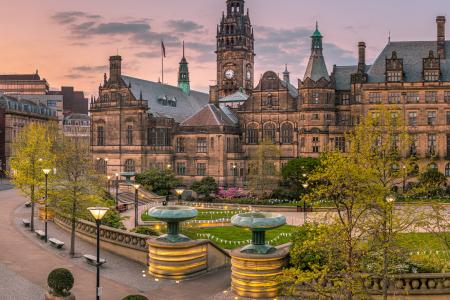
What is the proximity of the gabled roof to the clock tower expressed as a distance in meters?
27.1

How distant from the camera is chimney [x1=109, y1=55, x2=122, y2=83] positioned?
83.6 metres

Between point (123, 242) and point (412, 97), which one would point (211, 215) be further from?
point (412, 97)

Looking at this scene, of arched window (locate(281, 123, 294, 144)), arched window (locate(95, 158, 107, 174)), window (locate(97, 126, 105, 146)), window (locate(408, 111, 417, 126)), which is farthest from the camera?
window (locate(97, 126, 105, 146))

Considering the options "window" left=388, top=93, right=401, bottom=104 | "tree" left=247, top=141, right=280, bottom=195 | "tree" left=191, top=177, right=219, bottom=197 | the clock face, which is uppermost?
the clock face

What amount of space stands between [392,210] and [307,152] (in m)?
55.8

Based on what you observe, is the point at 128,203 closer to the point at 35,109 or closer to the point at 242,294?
the point at 242,294

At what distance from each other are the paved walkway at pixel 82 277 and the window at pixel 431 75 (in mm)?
52908

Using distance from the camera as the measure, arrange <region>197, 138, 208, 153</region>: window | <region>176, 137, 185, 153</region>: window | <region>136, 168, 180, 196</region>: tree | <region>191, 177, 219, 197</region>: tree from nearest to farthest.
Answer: <region>191, 177, 219, 197</region>: tree, <region>136, 168, 180, 196</region>: tree, <region>197, 138, 208, 153</region>: window, <region>176, 137, 185, 153</region>: window

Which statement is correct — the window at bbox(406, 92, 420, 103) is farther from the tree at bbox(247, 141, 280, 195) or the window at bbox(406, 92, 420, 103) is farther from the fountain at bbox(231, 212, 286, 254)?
the fountain at bbox(231, 212, 286, 254)

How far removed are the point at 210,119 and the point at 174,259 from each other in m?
55.2

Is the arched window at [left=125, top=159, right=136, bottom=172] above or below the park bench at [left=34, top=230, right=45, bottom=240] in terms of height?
above

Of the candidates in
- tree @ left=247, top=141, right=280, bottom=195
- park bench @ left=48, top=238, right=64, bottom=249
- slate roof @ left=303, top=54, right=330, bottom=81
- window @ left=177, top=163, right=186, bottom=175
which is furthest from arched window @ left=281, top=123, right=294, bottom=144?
park bench @ left=48, top=238, right=64, bottom=249

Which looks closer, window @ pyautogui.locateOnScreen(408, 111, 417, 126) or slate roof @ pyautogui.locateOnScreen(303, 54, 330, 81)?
window @ pyautogui.locateOnScreen(408, 111, 417, 126)

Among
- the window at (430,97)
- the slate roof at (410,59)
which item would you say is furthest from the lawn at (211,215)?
the window at (430,97)
